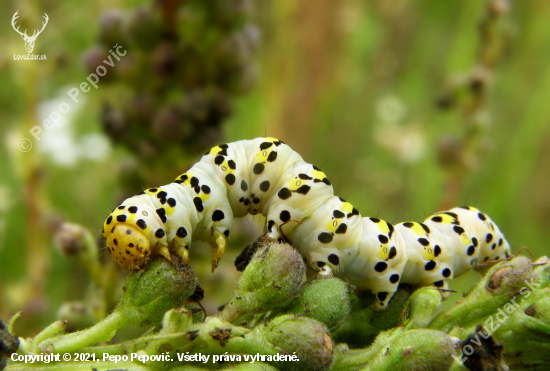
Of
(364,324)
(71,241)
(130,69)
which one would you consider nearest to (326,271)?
(364,324)

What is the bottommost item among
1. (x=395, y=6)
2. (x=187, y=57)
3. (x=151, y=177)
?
(x=151, y=177)

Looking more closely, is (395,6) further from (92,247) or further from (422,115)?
(92,247)

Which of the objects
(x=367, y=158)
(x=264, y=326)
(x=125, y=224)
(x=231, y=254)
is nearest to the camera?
(x=264, y=326)

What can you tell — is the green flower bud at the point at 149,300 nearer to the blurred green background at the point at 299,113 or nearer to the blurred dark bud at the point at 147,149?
the blurred green background at the point at 299,113

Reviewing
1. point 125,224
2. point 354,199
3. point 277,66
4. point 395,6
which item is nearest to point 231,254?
point 125,224

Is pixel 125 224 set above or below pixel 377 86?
below

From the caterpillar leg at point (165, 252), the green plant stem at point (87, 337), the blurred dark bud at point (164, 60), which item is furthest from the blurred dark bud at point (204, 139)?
the green plant stem at point (87, 337)

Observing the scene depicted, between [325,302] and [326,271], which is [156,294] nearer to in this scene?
[325,302]

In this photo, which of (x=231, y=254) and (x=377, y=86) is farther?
(x=377, y=86)
